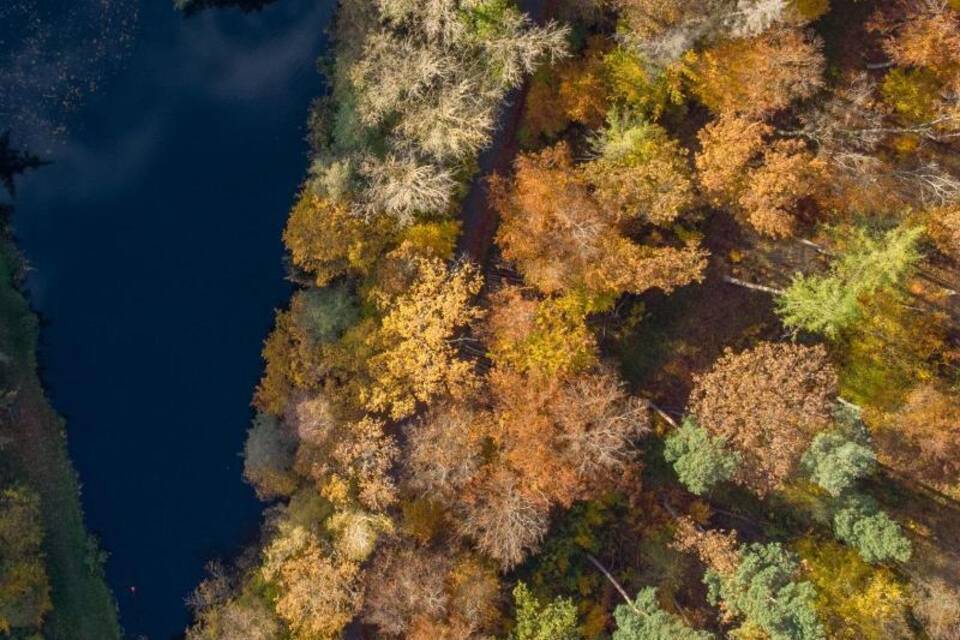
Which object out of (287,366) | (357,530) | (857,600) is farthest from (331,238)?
(857,600)

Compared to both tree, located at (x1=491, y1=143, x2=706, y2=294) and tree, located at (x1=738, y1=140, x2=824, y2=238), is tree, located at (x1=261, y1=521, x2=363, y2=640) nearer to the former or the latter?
tree, located at (x1=491, y1=143, x2=706, y2=294)

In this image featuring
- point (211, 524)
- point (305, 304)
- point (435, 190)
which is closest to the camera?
point (435, 190)

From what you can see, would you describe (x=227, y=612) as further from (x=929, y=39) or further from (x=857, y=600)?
(x=929, y=39)

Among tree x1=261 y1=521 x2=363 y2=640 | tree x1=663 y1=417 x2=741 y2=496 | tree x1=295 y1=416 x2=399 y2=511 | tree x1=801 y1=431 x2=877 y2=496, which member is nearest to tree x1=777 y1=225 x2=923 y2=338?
tree x1=801 y1=431 x2=877 y2=496

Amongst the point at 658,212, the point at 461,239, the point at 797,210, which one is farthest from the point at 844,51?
the point at 461,239

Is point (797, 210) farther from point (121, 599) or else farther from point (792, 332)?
point (121, 599)

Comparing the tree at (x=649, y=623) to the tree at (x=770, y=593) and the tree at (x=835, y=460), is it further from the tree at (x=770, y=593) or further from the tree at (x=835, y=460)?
the tree at (x=835, y=460)
